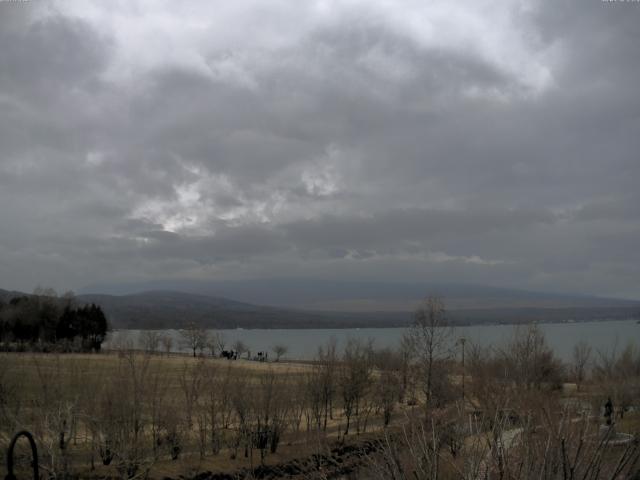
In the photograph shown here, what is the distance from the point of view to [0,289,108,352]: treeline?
111375mm

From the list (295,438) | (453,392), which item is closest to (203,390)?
(295,438)

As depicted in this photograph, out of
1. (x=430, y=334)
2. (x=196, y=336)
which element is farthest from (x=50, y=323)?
(x=430, y=334)

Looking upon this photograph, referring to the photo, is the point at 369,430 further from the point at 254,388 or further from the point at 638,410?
the point at 638,410

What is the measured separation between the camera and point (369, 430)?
1741 inches

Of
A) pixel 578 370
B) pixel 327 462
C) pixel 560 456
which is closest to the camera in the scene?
pixel 560 456

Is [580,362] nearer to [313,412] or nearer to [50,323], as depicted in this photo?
[313,412]

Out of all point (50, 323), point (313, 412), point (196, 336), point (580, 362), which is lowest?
point (196, 336)

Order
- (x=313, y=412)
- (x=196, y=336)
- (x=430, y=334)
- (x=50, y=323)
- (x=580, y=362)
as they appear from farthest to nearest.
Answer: (x=196, y=336) < (x=50, y=323) < (x=580, y=362) < (x=430, y=334) < (x=313, y=412)

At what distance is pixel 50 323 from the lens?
383ft

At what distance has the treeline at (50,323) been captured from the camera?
4385 inches

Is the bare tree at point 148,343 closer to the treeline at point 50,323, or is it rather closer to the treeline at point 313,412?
the treeline at point 313,412

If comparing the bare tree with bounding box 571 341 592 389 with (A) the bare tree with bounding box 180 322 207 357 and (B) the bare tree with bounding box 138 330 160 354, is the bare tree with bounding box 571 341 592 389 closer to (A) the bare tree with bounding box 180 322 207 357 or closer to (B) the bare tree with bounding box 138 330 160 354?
(B) the bare tree with bounding box 138 330 160 354

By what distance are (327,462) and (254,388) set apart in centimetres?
684

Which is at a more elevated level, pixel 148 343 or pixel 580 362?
pixel 148 343
